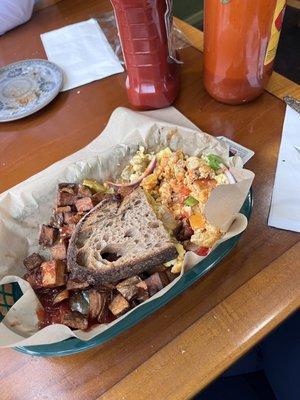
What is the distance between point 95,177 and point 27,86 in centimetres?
40

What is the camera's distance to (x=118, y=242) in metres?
0.64

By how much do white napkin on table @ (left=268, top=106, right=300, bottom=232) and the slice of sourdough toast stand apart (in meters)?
0.20

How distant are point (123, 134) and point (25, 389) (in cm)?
48

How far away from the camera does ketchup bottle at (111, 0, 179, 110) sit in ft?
2.32

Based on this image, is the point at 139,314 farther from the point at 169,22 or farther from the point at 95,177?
the point at 169,22

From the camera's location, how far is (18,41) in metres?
1.18

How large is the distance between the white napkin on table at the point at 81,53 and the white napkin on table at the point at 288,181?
0.46 meters

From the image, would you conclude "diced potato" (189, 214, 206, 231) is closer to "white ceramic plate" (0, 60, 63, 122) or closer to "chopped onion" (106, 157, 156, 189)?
"chopped onion" (106, 157, 156, 189)

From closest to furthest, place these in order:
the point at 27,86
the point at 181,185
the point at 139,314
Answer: the point at 139,314 → the point at 181,185 → the point at 27,86

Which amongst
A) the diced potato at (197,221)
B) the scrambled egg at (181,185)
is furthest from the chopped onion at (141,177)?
the diced potato at (197,221)

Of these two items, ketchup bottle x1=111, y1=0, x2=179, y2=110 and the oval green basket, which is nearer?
the oval green basket

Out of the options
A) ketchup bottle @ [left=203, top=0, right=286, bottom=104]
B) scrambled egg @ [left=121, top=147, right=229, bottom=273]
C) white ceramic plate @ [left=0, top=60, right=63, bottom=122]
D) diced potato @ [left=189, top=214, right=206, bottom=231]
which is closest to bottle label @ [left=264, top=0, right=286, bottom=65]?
ketchup bottle @ [left=203, top=0, right=286, bottom=104]

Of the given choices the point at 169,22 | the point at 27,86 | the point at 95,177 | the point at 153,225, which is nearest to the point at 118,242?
the point at 153,225

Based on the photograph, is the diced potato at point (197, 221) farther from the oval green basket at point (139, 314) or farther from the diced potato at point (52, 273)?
the diced potato at point (52, 273)
